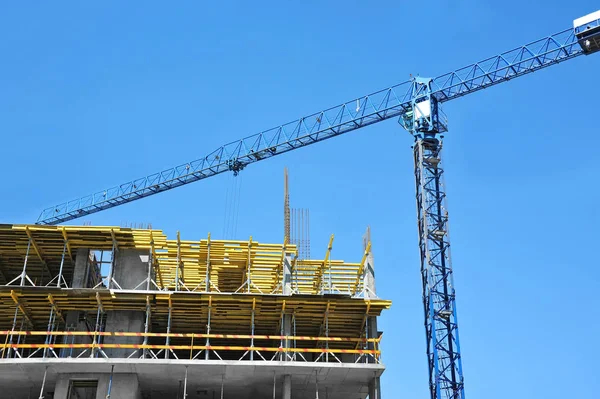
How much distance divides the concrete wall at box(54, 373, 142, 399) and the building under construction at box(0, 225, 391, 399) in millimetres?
50

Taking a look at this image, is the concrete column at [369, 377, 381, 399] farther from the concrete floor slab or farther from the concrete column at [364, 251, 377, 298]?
the concrete column at [364, 251, 377, 298]

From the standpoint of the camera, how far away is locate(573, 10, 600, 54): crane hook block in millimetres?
56688

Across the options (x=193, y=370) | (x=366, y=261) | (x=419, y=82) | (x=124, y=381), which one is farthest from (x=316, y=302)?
(x=419, y=82)

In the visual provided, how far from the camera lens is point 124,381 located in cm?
3553

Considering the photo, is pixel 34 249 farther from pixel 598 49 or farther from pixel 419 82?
pixel 598 49

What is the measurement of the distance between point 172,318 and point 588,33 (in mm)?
37713

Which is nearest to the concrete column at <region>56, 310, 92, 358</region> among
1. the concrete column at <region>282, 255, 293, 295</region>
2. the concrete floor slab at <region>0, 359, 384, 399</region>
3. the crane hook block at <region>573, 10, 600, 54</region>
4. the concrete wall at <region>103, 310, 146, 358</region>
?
the concrete wall at <region>103, 310, 146, 358</region>

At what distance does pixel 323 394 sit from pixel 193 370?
717cm

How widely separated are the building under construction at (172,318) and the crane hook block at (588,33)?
1140 inches

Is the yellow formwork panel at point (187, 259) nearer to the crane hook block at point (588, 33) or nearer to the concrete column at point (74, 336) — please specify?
the concrete column at point (74, 336)

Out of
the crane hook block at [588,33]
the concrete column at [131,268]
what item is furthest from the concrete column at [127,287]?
the crane hook block at [588,33]

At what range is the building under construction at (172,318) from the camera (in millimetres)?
35406

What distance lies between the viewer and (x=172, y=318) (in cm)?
3875

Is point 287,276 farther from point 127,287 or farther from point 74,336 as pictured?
point 74,336
